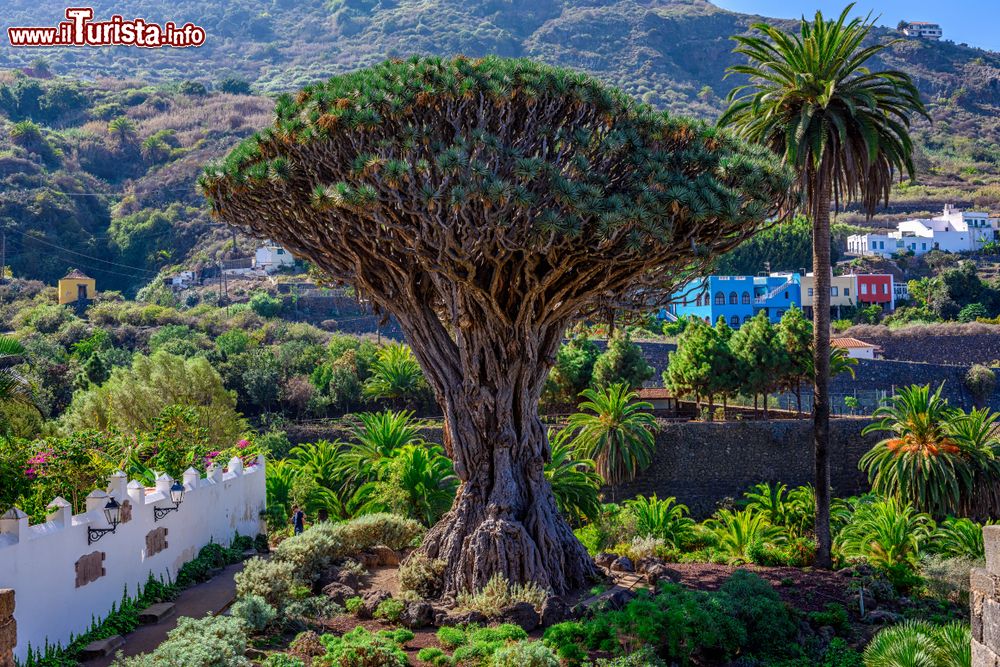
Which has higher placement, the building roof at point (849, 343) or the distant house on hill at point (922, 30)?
the distant house on hill at point (922, 30)

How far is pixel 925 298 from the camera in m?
58.9

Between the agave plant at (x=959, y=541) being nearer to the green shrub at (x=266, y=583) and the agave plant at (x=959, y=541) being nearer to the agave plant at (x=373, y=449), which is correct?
the green shrub at (x=266, y=583)

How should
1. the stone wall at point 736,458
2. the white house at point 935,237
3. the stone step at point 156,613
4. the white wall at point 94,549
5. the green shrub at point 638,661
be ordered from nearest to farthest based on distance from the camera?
the white wall at point 94,549, the green shrub at point 638,661, the stone step at point 156,613, the stone wall at point 736,458, the white house at point 935,237

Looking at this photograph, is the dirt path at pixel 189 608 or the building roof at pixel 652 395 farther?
the building roof at pixel 652 395

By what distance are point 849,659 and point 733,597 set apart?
4.91 feet

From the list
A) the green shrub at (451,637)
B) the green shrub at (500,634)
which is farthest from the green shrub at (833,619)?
the green shrub at (451,637)

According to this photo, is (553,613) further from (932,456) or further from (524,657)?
(932,456)

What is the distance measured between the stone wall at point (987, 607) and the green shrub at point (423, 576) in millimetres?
7634

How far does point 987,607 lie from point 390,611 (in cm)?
732

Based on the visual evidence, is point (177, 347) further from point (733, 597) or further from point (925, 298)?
point (925, 298)

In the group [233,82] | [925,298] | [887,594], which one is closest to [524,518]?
[887,594]

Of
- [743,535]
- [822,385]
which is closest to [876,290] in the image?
[743,535]

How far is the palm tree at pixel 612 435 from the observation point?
2512cm

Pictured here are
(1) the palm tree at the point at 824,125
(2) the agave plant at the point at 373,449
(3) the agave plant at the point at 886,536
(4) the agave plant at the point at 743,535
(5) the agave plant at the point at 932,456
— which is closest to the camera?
(1) the palm tree at the point at 824,125
